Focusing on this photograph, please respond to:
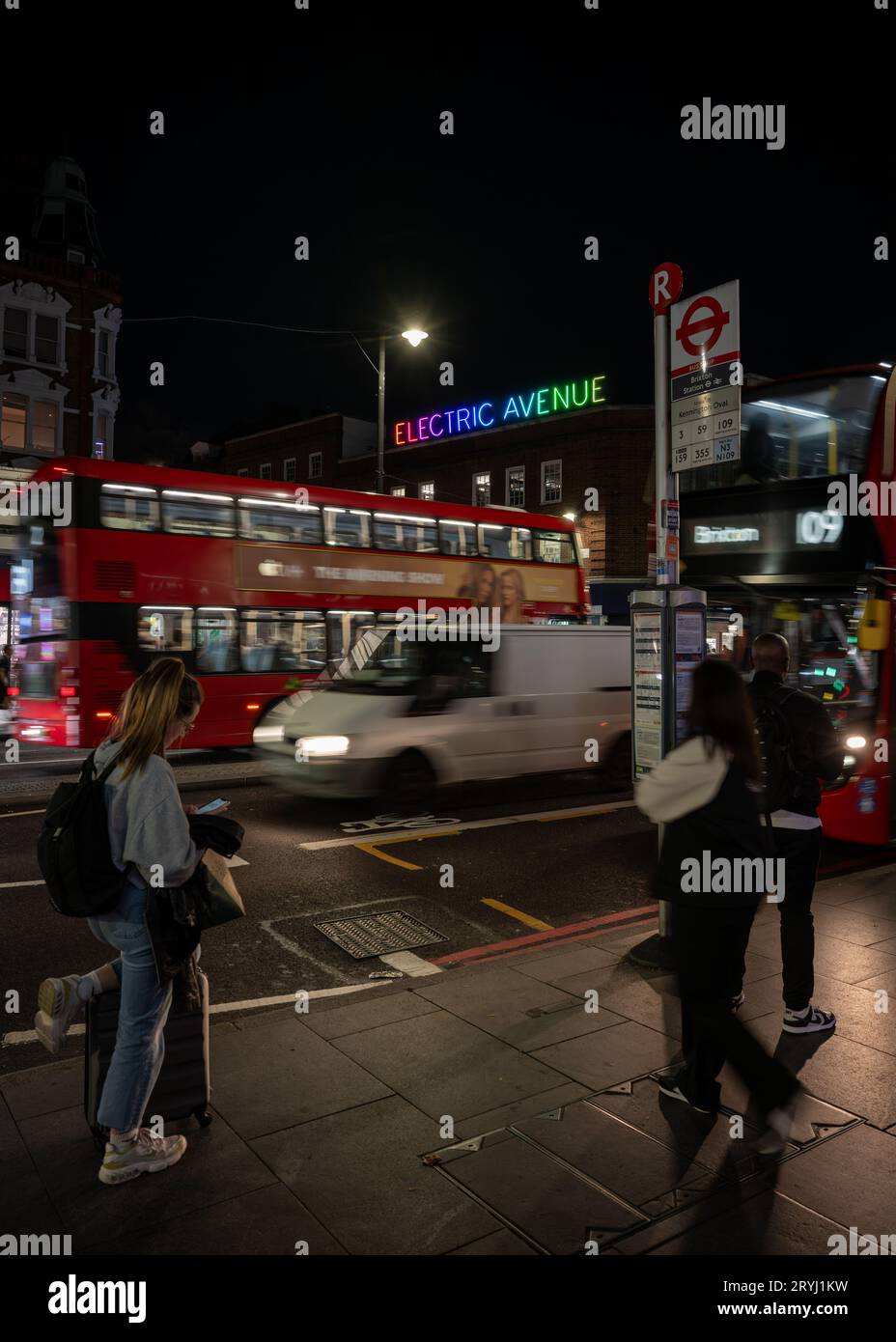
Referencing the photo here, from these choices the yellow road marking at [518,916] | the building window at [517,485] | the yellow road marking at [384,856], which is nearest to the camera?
the yellow road marking at [518,916]

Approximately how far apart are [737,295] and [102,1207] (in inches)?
211

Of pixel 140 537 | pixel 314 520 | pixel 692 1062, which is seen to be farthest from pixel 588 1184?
pixel 314 520

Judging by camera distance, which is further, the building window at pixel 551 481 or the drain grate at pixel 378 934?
the building window at pixel 551 481

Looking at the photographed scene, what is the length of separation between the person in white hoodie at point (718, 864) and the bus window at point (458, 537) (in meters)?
13.1

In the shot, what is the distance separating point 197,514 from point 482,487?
23.9 meters

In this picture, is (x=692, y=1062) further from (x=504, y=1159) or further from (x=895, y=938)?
(x=895, y=938)

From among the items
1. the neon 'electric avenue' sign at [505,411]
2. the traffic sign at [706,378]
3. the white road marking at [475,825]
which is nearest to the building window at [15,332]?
the neon 'electric avenue' sign at [505,411]

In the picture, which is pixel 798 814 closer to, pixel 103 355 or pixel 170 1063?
pixel 170 1063

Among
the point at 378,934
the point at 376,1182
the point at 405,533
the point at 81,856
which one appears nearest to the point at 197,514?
the point at 405,533

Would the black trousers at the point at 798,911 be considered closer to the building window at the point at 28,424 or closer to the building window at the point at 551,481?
the building window at the point at 551,481

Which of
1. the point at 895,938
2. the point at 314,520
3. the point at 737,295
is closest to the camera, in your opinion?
the point at 737,295

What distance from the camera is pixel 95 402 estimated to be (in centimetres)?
3475

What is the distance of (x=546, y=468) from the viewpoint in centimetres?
3428

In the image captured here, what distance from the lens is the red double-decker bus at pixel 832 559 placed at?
799 cm
